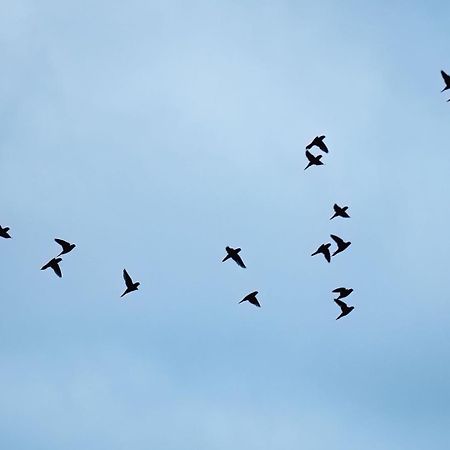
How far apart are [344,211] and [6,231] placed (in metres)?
Result: 26.6

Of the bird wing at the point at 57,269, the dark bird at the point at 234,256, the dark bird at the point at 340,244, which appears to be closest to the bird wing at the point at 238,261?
the dark bird at the point at 234,256

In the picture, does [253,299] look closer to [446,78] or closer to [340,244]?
[340,244]

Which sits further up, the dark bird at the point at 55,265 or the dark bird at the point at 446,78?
the dark bird at the point at 55,265

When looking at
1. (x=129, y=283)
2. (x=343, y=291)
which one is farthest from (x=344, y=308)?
(x=129, y=283)

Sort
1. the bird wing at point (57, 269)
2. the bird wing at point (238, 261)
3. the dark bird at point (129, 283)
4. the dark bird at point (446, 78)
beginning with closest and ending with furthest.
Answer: the dark bird at point (446, 78) → the dark bird at point (129, 283) → the bird wing at point (238, 261) → the bird wing at point (57, 269)

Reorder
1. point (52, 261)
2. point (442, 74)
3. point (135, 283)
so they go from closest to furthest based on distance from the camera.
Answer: point (442, 74), point (135, 283), point (52, 261)

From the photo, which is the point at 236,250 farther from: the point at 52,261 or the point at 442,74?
the point at 442,74

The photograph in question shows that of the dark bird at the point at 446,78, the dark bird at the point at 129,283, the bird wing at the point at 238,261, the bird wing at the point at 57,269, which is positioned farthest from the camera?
the bird wing at the point at 57,269

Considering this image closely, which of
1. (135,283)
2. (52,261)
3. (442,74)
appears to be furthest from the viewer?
(52,261)

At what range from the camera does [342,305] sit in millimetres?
82000

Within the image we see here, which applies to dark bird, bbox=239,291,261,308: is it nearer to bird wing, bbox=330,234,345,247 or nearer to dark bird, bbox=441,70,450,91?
bird wing, bbox=330,234,345,247

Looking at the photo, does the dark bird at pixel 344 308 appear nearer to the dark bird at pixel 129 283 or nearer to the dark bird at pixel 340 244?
the dark bird at pixel 340 244

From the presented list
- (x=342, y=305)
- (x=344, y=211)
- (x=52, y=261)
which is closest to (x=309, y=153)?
(x=344, y=211)

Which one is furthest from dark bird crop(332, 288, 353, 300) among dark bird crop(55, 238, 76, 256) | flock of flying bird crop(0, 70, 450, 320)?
dark bird crop(55, 238, 76, 256)
